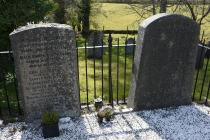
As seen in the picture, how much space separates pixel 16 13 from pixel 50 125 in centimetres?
431

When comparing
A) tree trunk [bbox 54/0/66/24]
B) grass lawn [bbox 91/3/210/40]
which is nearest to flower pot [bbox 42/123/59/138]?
tree trunk [bbox 54/0/66/24]

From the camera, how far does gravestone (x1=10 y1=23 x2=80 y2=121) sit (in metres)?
5.45

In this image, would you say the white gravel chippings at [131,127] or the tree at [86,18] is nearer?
the white gravel chippings at [131,127]

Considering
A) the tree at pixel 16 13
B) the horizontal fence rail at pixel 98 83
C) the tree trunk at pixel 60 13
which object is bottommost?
the horizontal fence rail at pixel 98 83

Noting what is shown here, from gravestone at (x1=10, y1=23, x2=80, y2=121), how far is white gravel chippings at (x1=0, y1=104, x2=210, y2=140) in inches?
13.6

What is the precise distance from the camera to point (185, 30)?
6.10 metres

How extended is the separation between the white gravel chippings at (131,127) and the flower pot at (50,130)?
0.35 feet

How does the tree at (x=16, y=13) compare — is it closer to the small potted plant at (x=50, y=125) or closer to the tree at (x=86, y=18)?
the small potted plant at (x=50, y=125)

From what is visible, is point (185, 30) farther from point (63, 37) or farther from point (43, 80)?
point (43, 80)

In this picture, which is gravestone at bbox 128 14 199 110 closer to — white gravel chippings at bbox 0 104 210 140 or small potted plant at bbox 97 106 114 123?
white gravel chippings at bbox 0 104 210 140

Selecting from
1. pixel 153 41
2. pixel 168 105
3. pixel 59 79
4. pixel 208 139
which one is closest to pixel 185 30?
pixel 153 41

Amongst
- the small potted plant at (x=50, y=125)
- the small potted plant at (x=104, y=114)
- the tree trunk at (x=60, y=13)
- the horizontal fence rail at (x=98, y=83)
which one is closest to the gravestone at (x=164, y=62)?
the horizontal fence rail at (x=98, y=83)

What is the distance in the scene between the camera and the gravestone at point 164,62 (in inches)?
233

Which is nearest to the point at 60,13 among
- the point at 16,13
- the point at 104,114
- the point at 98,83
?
the point at 98,83
